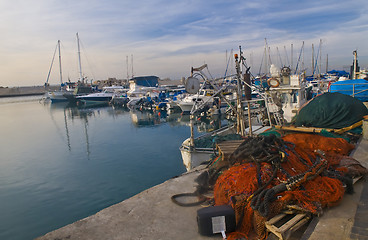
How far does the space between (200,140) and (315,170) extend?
258 inches

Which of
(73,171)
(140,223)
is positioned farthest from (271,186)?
(73,171)

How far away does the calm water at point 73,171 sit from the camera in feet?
30.2

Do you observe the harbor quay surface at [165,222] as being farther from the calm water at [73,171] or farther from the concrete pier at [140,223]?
the calm water at [73,171]

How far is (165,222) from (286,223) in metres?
2.04

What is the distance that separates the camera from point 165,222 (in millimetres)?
4586

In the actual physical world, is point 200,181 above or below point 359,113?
below

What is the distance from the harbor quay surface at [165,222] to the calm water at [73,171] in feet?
15.1

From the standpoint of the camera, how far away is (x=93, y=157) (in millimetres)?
15875

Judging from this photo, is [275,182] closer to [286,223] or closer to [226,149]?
[286,223]

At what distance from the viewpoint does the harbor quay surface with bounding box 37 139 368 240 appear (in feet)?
11.8

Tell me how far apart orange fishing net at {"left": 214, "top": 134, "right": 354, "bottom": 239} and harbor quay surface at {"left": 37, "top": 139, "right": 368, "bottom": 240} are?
24cm

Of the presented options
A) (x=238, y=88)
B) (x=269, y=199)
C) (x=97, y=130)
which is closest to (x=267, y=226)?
(x=269, y=199)

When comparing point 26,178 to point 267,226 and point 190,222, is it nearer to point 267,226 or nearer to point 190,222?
point 190,222

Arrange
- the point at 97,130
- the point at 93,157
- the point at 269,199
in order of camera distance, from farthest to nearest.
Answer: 1. the point at 97,130
2. the point at 93,157
3. the point at 269,199
